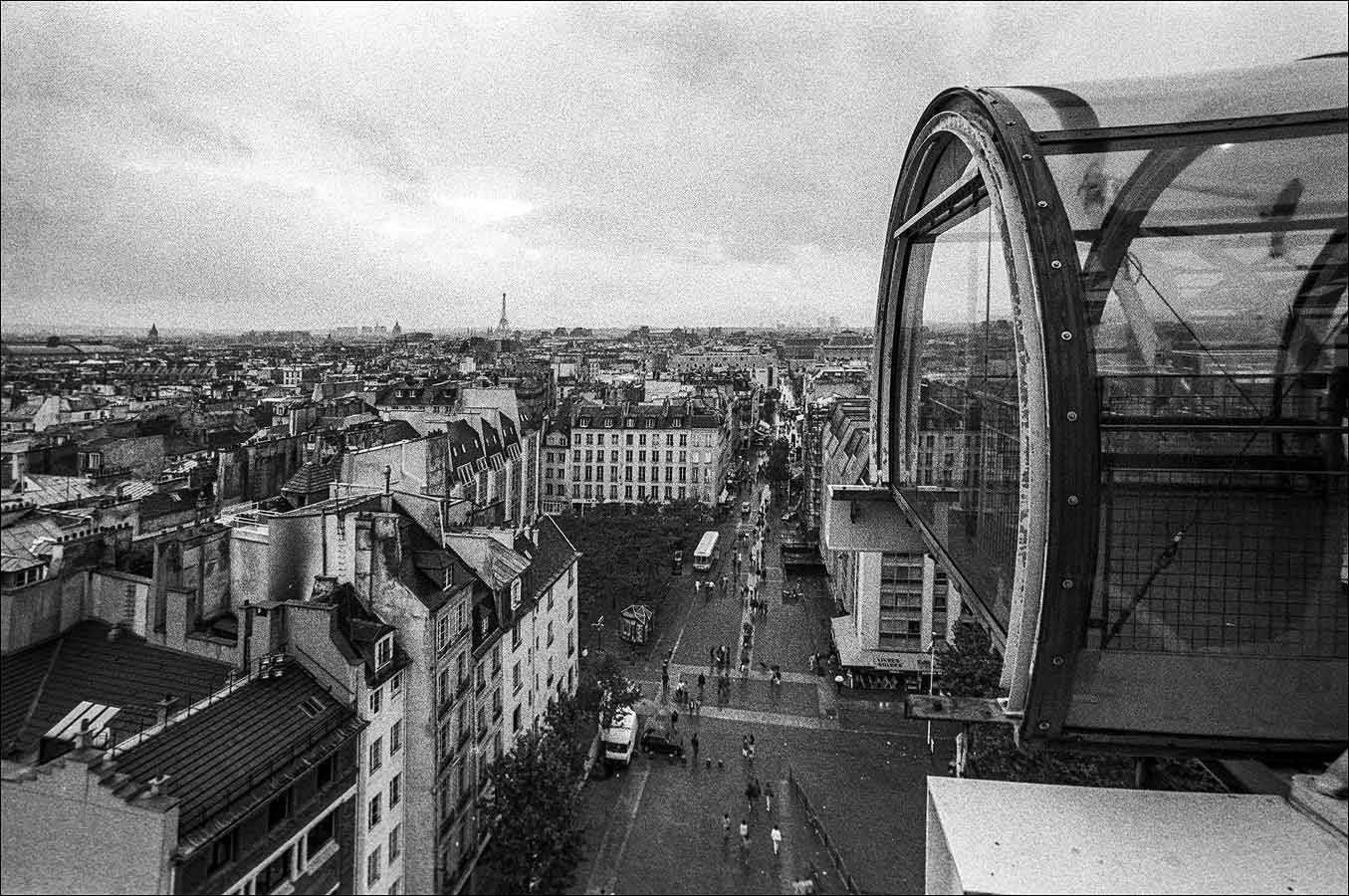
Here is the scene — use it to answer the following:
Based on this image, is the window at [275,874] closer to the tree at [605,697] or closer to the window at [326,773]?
the window at [326,773]

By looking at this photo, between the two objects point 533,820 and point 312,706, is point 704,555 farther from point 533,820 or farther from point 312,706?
point 312,706

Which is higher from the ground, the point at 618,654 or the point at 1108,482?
the point at 1108,482

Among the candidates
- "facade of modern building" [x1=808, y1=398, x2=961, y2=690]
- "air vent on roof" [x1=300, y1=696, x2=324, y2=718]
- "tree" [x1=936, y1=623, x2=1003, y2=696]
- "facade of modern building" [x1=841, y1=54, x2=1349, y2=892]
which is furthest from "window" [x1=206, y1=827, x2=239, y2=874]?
"facade of modern building" [x1=808, y1=398, x2=961, y2=690]

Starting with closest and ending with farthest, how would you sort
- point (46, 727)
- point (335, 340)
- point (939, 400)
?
point (939, 400)
point (46, 727)
point (335, 340)

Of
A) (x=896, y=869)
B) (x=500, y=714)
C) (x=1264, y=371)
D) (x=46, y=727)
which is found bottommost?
(x=896, y=869)

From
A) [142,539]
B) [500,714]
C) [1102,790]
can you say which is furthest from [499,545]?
[1102,790]

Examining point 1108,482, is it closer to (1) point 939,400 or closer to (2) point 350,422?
(1) point 939,400

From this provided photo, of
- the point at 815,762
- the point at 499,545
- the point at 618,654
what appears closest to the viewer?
the point at 499,545

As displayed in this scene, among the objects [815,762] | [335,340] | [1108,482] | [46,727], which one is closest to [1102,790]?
[1108,482]

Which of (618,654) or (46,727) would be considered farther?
(618,654)
